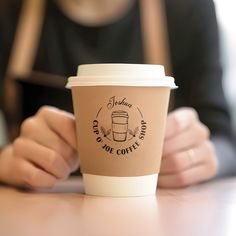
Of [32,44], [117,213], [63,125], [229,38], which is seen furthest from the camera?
[229,38]

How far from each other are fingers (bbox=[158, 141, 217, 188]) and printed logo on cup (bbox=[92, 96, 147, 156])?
14cm

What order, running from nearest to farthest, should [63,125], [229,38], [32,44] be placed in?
[63,125] < [32,44] < [229,38]

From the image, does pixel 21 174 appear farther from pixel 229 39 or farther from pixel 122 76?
Result: pixel 229 39

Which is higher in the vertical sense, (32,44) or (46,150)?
(32,44)

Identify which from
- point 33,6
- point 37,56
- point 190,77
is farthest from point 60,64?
point 190,77

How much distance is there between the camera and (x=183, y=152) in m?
0.81

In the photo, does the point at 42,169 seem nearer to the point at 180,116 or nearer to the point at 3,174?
the point at 3,174

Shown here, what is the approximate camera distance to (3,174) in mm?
821

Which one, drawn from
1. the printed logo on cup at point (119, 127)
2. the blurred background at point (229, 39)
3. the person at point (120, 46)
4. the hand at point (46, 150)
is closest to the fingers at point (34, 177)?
the hand at point (46, 150)

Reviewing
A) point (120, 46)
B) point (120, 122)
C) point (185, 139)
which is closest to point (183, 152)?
point (185, 139)

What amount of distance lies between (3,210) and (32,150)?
16cm

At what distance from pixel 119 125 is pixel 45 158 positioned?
145 millimetres

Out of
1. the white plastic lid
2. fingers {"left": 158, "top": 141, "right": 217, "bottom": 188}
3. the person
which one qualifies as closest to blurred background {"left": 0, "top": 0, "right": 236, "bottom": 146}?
the person

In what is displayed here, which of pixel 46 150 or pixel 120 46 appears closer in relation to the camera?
pixel 46 150
